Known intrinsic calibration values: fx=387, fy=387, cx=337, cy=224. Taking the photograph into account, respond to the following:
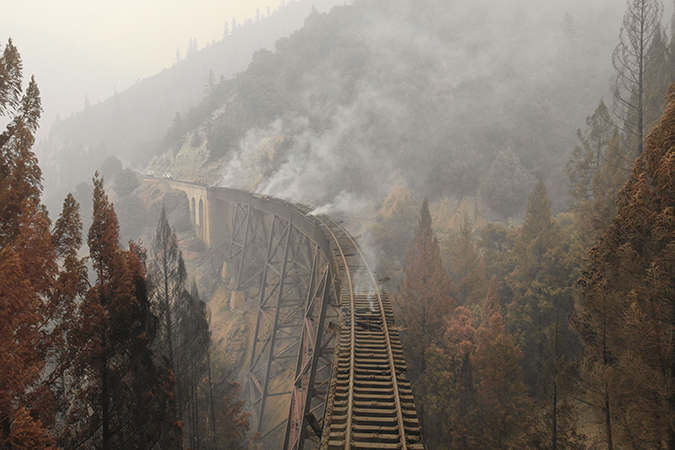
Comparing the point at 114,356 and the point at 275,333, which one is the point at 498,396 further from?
the point at 114,356

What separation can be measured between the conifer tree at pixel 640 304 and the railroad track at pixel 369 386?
3.79 metres

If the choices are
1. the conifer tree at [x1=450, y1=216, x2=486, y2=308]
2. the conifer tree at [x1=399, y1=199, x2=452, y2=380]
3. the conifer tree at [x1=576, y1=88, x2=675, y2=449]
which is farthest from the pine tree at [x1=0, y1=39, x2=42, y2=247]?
the conifer tree at [x1=450, y1=216, x2=486, y2=308]

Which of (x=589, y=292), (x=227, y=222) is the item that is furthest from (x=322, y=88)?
(x=589, y=292)

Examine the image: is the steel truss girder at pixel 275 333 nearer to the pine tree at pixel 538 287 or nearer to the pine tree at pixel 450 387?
the pine tree at pixel 450 387

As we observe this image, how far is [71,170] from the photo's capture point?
80625mm

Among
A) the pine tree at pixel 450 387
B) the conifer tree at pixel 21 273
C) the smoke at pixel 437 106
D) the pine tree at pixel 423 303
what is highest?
the smoke at pixel 437 106

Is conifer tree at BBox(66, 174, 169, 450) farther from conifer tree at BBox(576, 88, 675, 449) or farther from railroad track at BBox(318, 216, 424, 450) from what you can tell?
conifer tree at BBox(576, 88, 675, 449)

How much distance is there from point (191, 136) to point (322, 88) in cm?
2171

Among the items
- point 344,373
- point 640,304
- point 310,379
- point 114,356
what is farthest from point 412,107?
point 114,356

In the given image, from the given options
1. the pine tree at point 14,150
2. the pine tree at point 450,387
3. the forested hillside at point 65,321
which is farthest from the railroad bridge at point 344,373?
the pine tree at point 14,150

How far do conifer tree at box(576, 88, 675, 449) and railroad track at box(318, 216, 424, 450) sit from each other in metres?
3.79

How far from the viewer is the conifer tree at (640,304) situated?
6.02 meters

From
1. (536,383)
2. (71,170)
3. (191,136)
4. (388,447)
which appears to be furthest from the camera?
(71,170)

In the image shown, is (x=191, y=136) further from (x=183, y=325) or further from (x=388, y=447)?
(x=388, y=447)
